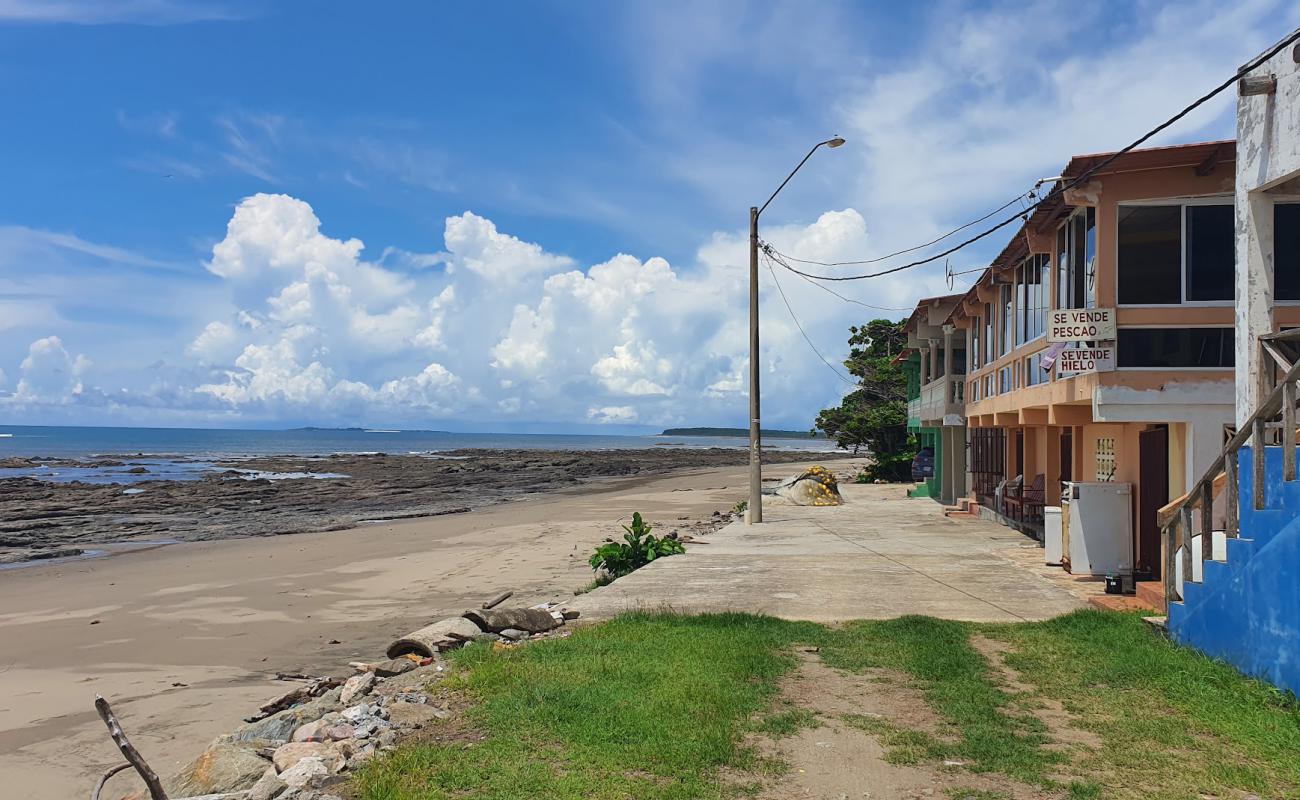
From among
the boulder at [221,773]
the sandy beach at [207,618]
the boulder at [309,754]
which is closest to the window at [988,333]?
the sandy beach at [207,618]

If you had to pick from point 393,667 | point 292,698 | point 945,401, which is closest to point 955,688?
point 393,667

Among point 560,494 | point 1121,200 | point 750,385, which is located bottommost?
point 560,494

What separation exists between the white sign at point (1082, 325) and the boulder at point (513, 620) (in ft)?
23.8

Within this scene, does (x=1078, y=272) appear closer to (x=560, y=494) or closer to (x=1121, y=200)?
(x=1121, y=200)

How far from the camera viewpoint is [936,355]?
29641 mm

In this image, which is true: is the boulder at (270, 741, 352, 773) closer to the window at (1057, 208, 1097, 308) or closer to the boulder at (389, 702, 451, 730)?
the boulder at (389, 702, 451, 730)

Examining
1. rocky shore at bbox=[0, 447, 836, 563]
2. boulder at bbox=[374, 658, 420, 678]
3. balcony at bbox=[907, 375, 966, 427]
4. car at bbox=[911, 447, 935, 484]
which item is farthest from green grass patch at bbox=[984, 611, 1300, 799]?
car at bbox=[911, 447, 935, 484]

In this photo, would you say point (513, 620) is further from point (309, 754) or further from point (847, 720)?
point (847, 720)

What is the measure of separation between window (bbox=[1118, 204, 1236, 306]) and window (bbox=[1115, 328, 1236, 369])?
39cm

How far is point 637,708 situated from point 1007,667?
11.3 feet

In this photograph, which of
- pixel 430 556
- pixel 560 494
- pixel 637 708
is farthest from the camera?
pixel 560 494

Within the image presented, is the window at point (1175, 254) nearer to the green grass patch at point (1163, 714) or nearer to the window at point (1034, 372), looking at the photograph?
the window at point (1034, 372)

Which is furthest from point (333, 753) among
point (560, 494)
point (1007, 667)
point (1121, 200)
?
point (560, 494)

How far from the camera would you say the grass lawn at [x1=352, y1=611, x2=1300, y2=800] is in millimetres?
5367
